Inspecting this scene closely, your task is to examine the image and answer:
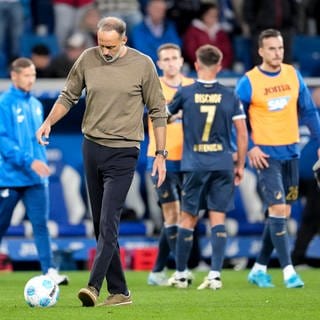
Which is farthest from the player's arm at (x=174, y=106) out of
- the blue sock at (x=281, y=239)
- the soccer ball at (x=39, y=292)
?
the soccer ball at (x=39, y=292)

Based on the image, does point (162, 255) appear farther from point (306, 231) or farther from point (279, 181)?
point (306, 231)

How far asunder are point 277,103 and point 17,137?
2603 mm

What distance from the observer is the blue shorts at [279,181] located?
1224 cm

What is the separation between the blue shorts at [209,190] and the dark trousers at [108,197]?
7.80 ft

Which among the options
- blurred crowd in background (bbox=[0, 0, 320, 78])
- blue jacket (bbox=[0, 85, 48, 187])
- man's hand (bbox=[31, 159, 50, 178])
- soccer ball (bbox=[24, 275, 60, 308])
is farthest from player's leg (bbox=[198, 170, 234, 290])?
blurred crowd in background (bbox=[0, 0, 320, 78])

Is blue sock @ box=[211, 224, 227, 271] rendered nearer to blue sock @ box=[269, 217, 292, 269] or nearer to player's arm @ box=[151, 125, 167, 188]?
blue sock @ box=[269, 217, 292, 269]

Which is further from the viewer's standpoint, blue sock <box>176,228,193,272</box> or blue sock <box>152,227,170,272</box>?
blue sock <box>152,227,170,272</box>

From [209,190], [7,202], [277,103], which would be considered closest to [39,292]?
[209,190]

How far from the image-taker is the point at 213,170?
40.2ft

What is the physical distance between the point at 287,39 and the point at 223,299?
7.54 metres

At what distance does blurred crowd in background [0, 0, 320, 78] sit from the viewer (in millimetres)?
17750

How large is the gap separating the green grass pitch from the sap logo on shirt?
5.70ft

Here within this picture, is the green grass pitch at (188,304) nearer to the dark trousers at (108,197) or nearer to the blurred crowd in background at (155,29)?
the dark trousers at (108,197)

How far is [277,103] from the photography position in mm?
12414
